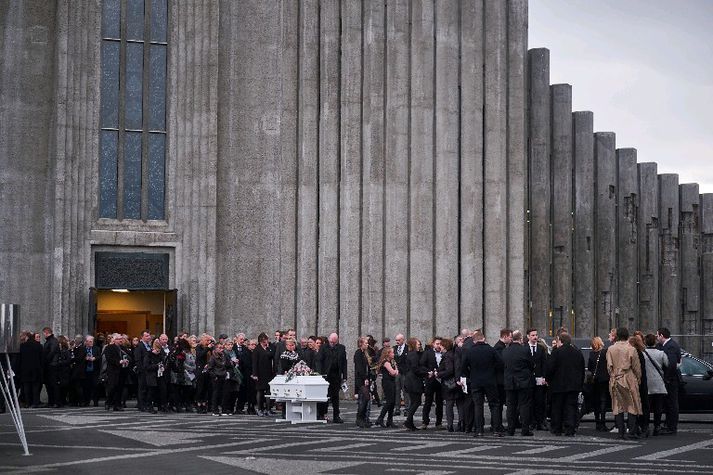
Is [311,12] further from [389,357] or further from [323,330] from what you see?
[389,357]

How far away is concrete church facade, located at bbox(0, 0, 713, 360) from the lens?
3581cm

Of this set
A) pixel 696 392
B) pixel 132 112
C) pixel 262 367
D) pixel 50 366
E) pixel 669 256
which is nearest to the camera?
pixel 696 392

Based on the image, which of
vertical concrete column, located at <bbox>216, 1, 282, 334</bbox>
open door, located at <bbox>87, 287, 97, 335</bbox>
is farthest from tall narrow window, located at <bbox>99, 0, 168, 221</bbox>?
open door, located at <bbox>87, 287, 97, 335</bbox>

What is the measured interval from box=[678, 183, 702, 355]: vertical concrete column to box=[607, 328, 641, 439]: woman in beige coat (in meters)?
25.8

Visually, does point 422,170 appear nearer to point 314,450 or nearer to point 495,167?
point 495,167

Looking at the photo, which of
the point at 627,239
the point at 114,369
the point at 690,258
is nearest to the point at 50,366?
the point at 114,369

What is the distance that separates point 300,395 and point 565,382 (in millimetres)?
5590

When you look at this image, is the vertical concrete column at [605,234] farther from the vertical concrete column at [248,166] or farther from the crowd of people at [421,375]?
the crowd of people at [421,375]

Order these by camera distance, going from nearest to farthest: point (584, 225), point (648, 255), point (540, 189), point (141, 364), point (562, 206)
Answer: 1. point (141, 364)
2. point (540, 189)
3. point (562, 206)
4. point (584, 225)
5. point (648, 255)

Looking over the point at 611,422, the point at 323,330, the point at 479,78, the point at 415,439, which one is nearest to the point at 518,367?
the point at 415,439

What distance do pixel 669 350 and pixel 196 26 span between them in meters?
18.5

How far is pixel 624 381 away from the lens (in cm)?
2214

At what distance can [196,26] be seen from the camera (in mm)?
37125

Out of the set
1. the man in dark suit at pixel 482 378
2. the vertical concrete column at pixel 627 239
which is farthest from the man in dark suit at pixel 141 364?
the vertical concrete column at pixel 627 239
